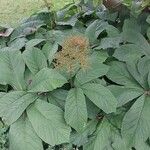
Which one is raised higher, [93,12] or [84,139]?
[93,12]

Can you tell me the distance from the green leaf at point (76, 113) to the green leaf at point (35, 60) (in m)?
0.31

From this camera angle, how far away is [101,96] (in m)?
2.18

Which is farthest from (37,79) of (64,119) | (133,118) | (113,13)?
(113,13)

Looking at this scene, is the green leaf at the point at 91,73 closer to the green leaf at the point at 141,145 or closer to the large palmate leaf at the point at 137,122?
the large palmate leaf at the point at 137,122

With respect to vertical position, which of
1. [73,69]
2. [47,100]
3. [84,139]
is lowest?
[84,139]

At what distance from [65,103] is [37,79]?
205 millimetres

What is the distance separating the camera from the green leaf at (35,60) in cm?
236

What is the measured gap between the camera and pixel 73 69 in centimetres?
220

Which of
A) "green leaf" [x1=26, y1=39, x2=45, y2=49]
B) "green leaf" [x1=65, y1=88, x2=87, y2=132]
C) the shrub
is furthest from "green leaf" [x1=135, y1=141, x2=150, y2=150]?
"green leaf" [x1=26, y1=39, x2=45, y2=49]

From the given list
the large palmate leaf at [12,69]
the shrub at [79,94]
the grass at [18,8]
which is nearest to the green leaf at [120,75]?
the shrub at [79,94]

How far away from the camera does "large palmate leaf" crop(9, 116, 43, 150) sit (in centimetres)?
212

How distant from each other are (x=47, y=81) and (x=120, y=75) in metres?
0.43

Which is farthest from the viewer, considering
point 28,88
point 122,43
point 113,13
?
point 113,13

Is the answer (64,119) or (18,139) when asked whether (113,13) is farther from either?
(18,139)
